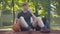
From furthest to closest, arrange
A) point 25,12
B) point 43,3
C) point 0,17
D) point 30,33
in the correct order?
point 0,17 < point 43,3 < point 25,12 < point 30,33

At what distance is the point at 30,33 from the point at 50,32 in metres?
0.34

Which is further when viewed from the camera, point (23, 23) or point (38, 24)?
point (38, 24)

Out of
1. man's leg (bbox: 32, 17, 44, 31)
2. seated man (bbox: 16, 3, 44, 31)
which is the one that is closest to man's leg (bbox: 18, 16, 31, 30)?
seated man (bbox: 16, 3, 44, 31)

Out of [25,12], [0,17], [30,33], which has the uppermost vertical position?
[25,12]

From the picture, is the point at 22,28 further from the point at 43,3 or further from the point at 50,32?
the point at 43,3

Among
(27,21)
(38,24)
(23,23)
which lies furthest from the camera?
(27,21)

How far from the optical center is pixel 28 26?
3.85 m

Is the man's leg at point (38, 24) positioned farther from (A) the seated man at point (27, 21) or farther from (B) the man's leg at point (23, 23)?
(B) the man's leg at point (23, 23)

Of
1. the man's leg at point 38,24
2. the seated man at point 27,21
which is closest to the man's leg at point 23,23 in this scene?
the seated man at point 27,21

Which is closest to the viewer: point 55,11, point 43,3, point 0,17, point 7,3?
point 43,3

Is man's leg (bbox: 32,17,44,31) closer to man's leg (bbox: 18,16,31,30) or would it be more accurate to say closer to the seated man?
the seated man

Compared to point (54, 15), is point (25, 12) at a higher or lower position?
higher

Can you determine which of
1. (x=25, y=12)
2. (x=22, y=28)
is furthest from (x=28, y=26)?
(x=25, y=12)

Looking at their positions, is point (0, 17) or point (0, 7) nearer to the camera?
point (0, 7)
